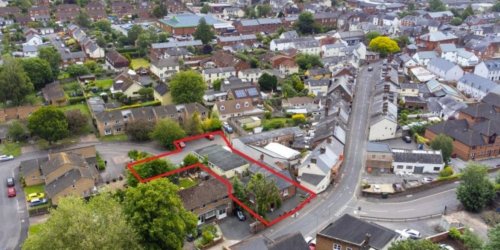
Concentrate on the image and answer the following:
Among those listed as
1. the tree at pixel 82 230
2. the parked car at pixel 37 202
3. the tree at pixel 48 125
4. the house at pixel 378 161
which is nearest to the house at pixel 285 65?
the house at pixel 378 161

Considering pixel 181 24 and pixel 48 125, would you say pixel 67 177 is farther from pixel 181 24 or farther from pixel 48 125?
pixel 181 24

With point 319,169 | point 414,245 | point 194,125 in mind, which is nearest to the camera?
point 414,245

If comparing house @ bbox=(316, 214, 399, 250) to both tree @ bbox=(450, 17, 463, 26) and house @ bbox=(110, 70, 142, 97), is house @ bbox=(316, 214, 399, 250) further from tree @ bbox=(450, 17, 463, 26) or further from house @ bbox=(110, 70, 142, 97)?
tree @ bbox=(450, 17, 463, 26)

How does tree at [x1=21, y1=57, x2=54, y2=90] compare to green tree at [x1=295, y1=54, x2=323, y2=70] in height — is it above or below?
above

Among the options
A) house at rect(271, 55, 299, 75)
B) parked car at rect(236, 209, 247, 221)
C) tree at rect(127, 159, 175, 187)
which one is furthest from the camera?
house at rect(271, 55, 299, 75)

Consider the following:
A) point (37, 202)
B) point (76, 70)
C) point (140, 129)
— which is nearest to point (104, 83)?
point (76, 70)

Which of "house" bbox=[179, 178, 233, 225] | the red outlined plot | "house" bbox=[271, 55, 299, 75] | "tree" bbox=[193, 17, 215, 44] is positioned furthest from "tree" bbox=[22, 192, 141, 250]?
"tree" bbox=[193, 17, 215, 44]

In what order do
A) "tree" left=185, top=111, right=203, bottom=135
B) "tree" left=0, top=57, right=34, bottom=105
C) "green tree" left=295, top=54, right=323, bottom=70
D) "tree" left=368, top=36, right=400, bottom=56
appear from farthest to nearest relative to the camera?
"tree" left=368, top=36, right=400, bottom=56 < "green tree" left=295, top=54, right=323, bottom=70 < "tree" left=0, top=57, right=34, bottom=105 < "tree" left=185, top=111, right=203, bottom=135

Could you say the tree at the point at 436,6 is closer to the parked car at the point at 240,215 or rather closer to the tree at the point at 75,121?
the tree at the point at 75,121
